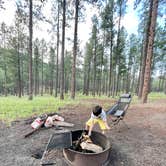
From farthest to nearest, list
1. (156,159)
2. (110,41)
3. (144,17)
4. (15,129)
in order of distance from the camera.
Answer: (110,41) → (144,17) → (15,129) → (156,159)

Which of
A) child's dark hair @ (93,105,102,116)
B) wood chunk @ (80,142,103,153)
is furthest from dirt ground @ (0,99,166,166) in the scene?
child's dark hair @ (93,105,102,116)

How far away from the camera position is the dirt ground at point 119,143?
289cm

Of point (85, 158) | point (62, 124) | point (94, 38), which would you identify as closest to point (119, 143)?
point (85, 158)

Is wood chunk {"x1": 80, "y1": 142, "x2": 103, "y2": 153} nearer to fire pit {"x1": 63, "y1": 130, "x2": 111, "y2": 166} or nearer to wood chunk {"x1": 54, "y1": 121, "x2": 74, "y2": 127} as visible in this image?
fire pit {"x1": 63, "y1": 130, "x2": 111, "y2": 166}

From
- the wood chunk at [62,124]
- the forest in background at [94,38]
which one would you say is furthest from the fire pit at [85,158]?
the forest in background at [94,38]

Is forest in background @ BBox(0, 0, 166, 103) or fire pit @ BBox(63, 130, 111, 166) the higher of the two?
forest in background @ BBox(0, 0, 166, 103)

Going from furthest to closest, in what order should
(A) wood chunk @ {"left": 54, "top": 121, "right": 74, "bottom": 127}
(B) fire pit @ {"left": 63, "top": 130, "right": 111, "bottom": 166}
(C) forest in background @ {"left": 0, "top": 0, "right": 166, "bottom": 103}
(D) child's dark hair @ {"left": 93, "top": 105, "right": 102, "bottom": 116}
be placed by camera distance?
(C) forest in background @ {"left": 0, "top": 0, "right": 166, "bottom": 103}
(A) wood chunk @ {"left": 54, "top": 121, "right": 74, "bottom": 127}
(D) child's dark hair @ {"left": 93, "top": 105, "right": 102, "bottom": 116}
(B) fire pit @ {"left": 63, "top": 130, "right": 111, "bottom": 166}

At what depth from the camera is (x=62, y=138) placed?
3039 millimetres

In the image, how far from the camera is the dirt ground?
289 cm

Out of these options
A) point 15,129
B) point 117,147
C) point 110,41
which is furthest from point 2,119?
point 110,41

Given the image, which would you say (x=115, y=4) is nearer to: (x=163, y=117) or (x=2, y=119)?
(x=163, y=117)

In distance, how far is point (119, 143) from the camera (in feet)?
11.9

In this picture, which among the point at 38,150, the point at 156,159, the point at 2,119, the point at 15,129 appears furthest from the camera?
the point at 2,119

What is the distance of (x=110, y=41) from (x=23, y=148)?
14.5m
